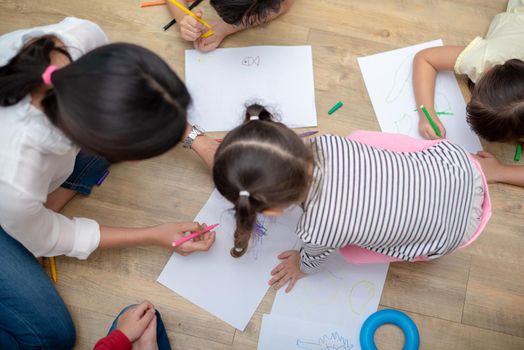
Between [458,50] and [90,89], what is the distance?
770 millimetres

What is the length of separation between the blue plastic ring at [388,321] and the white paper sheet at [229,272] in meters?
0.21

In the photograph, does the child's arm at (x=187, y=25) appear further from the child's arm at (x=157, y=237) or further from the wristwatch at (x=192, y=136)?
the child's arm at (x=157, y=237)

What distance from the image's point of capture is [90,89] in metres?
0.54

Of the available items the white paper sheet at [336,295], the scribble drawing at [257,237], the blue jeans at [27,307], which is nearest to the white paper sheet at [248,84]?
the scribble drawing at [257,237]

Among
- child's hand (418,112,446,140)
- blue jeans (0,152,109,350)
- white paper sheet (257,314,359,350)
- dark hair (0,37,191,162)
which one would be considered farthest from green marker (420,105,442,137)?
blue jeans (0,152,109,350)

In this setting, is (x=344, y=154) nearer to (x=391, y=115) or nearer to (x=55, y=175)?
(x=391, y=115)

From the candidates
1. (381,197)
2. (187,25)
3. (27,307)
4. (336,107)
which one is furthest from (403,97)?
(27,307)

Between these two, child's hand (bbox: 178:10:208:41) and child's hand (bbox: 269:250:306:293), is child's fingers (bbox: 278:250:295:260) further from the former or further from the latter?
child's hand (bbox: 178:10:208:41)

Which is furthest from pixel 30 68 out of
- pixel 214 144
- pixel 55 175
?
pixel 214 144

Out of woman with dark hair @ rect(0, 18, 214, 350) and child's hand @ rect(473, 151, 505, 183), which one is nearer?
woman with dark hair @ rect(0, 18, 214, 350)

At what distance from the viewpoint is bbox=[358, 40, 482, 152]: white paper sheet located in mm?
979

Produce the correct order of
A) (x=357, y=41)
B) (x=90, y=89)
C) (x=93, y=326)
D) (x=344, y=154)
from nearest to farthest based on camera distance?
(x=90, y=89), (x=344, y=154), (x=93, y=326), (x=357, y=41)

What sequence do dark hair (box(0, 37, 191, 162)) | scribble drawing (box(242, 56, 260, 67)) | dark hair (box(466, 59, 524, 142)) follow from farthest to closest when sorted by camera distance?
scribble drawing (box(242, 56, 260, 67)) → dark hair (box(466, 59, 524, 142)) → dark hair (box(0, 37, 191, 162))

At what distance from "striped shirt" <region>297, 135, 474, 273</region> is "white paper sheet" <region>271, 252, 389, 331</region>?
0.59 feet
